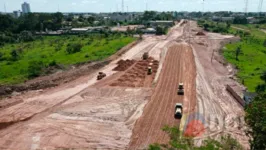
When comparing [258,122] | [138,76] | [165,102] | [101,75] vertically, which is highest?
[258,122]

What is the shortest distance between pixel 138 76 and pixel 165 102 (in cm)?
1539

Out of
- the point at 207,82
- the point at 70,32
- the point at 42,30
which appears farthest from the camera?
the point at 42,30

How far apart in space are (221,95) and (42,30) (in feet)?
417

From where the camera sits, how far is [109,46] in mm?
88812

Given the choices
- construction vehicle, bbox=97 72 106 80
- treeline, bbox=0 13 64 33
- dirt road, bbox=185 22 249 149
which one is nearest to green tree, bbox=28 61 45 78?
construction vehicle, bbox=97 72 106 80

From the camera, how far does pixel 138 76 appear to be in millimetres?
57344

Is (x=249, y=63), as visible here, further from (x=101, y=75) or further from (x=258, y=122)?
(x=258, y=122)

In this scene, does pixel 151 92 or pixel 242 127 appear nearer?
pixel 242 127

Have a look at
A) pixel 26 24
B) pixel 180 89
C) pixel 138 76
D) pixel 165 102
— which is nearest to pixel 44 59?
pixel 138 76

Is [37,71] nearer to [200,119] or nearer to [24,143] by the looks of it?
[24,143]

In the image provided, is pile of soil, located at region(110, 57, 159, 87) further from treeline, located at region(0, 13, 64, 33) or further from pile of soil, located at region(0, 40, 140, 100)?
treeline, located at region(0, 13, 64, 33)

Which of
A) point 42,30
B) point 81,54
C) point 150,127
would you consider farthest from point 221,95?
point 42,30

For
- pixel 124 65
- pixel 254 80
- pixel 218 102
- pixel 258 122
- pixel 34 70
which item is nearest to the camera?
pixel 258 122

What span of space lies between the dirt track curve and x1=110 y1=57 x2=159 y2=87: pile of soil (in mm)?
2334
